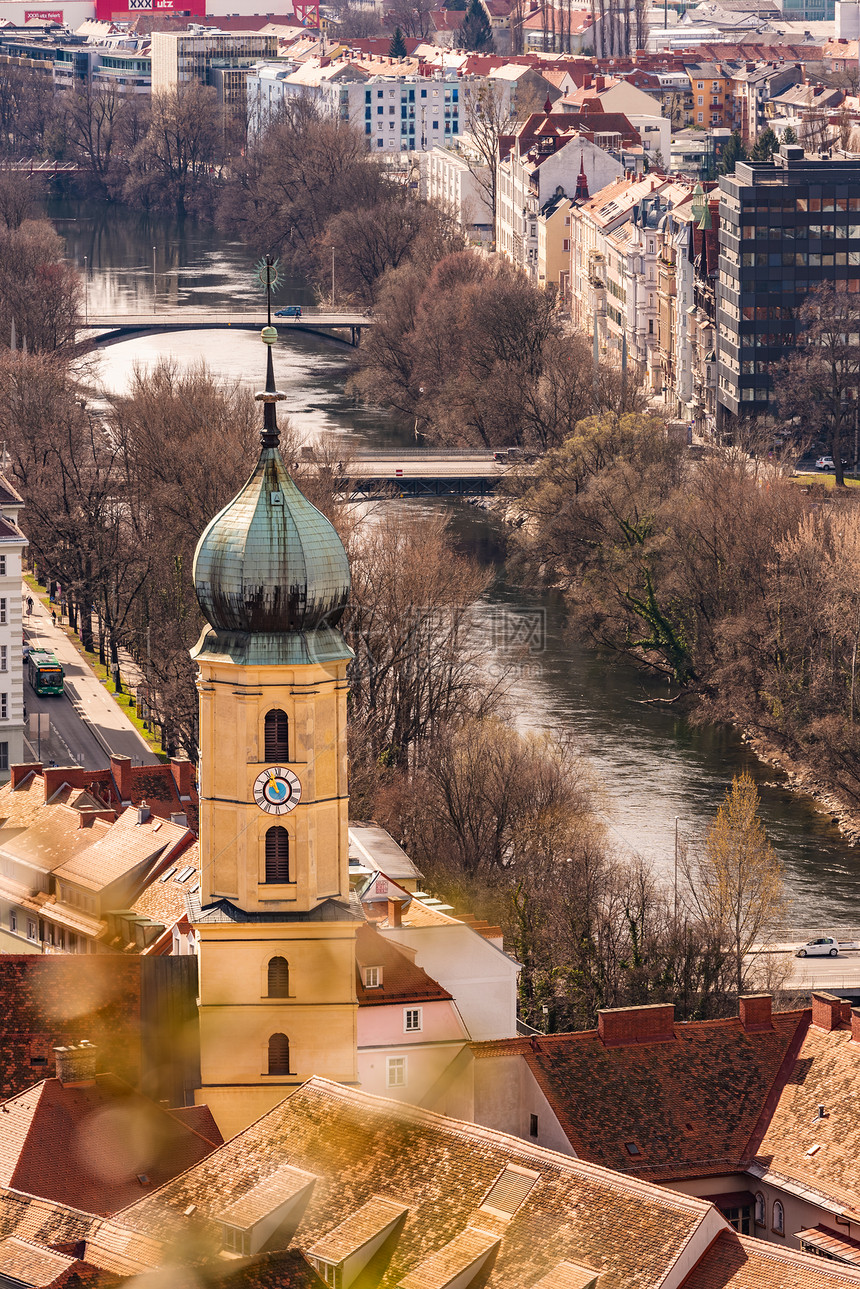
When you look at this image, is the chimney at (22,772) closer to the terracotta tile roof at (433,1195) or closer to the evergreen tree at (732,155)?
the terracotta tile roof at (433,1195)

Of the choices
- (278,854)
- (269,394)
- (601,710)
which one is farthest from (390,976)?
(601,710)

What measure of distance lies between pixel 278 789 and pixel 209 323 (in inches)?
3668

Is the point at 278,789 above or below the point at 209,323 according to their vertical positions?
above

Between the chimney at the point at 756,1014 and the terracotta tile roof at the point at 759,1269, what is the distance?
1038cm

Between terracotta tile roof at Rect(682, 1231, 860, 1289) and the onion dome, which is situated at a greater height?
the onion dome

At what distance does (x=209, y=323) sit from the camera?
12731cm

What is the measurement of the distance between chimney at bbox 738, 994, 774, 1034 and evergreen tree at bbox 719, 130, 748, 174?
3845 inches

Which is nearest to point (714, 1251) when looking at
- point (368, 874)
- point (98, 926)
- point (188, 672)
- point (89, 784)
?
point (368, 874)

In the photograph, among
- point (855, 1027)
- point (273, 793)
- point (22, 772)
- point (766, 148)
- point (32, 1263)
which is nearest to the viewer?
point (32, 1263)

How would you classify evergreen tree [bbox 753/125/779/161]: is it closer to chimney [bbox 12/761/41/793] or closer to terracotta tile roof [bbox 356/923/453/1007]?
chimney [bbox 12/761/41/793]

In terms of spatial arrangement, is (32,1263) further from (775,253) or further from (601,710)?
(775,253)

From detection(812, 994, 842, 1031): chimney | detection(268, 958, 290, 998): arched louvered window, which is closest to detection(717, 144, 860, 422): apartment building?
detection(812, 994, 842, 1031): chimney

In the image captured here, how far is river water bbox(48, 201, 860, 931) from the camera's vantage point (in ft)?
205

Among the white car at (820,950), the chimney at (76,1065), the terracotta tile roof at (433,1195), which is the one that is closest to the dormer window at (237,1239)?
the terracotta tile roof at (433,1195)
